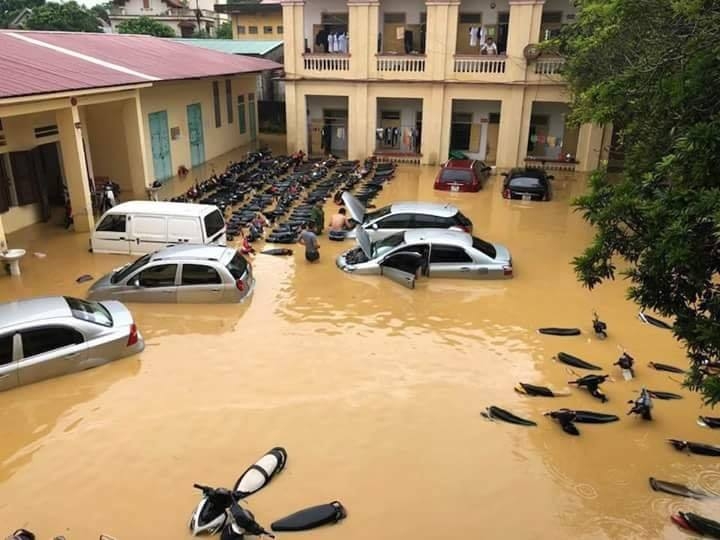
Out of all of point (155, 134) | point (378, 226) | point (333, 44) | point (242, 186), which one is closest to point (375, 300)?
point (378, 226)

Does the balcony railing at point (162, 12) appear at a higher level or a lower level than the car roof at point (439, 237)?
higher

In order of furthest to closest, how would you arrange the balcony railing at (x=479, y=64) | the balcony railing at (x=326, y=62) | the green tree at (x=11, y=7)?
the green tree at (x=11, y=7), the balcony railing at (x=326, y=62), the balcony railing at (x=479, y=64)

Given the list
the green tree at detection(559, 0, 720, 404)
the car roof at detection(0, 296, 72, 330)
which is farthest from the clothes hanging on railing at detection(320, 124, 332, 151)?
the green tree at detection(559, 0, 720, 404)

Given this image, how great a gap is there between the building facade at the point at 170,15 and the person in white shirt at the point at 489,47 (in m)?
44.2

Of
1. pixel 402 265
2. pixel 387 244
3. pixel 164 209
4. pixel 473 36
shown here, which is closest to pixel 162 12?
pixel 473 36

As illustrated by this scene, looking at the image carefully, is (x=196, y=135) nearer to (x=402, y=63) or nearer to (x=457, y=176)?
(x=402, y=63)

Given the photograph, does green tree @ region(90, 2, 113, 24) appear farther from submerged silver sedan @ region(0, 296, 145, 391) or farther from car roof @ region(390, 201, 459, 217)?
submerged silver sedan @ region(0, 296, 145, 391)

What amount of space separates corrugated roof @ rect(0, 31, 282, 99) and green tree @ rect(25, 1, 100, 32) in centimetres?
3300

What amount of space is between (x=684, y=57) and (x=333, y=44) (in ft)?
75.0

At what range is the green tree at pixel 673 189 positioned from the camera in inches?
192

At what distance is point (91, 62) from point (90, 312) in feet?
36.3

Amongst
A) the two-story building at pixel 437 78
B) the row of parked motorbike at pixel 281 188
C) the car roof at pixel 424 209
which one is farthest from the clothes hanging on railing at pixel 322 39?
the car roof at pixel 424 209

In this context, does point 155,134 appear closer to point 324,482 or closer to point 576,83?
point 576,83

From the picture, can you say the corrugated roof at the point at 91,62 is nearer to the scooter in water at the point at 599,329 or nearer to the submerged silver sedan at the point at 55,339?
the submerged silver sedan at the point at 55,339
